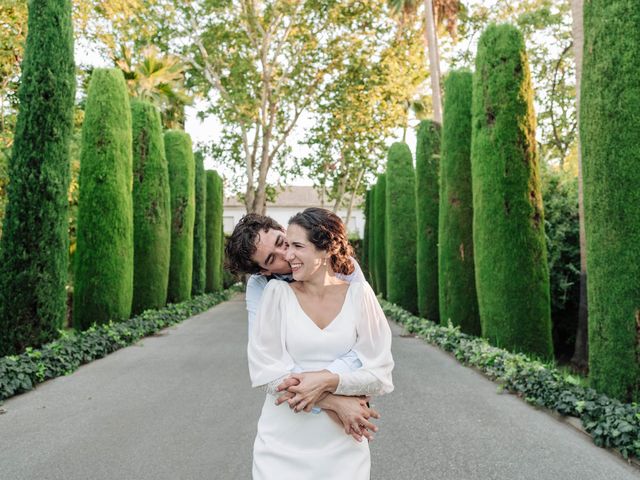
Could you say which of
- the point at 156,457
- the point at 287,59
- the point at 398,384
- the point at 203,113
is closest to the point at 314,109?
the point at 287,59

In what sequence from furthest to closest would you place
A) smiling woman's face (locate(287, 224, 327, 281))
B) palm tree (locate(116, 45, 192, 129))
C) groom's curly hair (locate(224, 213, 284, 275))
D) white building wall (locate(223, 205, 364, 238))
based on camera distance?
1. white building wall (locate(223, 205, 364, 238))
2. palm tree (locate(116, 45, 192, 129))
3. groom's curly hair (locate(224, 213, 284, 275))
4. smiling woman's face (locate(287, 224, 327, 281))

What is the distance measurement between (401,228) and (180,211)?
7.21m

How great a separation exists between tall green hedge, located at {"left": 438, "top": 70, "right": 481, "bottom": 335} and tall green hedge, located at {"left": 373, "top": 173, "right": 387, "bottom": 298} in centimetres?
1029

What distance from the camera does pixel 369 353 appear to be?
2.33m

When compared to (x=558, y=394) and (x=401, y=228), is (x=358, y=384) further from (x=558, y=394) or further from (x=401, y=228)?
(x=401, y=228)

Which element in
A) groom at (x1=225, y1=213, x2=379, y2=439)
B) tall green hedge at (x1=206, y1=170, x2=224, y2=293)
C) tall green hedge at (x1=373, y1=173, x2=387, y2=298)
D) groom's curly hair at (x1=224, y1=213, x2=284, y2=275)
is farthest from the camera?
tall green hedge at (x1=206, y1=170, x2=224, y2=293)

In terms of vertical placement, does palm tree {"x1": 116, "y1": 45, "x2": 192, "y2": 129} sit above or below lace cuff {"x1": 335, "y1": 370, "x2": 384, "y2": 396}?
above

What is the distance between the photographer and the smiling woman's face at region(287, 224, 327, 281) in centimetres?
236

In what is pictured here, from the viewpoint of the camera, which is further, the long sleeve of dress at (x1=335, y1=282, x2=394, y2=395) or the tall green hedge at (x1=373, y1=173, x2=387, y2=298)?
the tall green hedge at (x1=373, y1=173, x2=387, y2=298)

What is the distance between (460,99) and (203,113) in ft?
58.9

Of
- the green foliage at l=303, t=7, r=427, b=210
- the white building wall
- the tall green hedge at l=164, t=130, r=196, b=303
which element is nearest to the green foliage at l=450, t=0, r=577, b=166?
the green foliage at l=303, t=7, r=427, b=210

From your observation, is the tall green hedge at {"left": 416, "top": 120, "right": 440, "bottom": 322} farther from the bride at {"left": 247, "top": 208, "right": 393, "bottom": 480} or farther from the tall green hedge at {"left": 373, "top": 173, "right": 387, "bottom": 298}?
the bride at {"left": 247, "top": 208, "right": 393, "bottom": 480}

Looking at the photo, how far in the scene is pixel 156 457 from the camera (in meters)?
4.88

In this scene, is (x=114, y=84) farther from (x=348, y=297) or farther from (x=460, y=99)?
(x=348, y=297)
